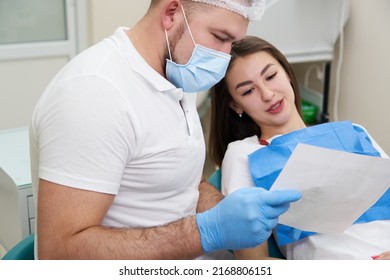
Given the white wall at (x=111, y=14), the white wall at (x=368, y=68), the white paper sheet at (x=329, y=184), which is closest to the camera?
the white paper sheet at (x=329, y=184)

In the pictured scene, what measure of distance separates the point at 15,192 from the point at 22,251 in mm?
244

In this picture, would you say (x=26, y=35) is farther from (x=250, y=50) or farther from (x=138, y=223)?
(x=138, y=223)

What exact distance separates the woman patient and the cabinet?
0.59 meters

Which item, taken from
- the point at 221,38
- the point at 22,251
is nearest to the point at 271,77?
the point at 221,38

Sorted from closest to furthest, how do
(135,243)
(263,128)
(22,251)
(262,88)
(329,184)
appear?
(135,243), (329,184), (22,251), (262,88), (263,128)

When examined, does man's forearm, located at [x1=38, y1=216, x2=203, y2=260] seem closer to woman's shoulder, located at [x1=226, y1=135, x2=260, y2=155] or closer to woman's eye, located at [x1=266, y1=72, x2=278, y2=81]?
woman's shoulder, located at [x1=226, y1=135, x2=260, y2=155]

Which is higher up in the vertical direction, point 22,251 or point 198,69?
point 198,69

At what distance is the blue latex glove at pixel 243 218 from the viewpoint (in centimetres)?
107

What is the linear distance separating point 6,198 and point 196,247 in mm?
855

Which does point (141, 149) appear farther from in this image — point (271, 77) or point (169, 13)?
point (271, 77)

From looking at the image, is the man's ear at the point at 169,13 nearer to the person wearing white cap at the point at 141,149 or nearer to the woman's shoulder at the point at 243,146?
the person wearing white cap at the point at 141,149

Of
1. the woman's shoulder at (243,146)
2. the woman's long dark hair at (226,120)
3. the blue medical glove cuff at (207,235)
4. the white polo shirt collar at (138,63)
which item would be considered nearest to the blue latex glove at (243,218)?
the blue medical glove cuff at (207,235)

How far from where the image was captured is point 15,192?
1.56 m

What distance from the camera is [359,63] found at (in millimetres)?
2621
